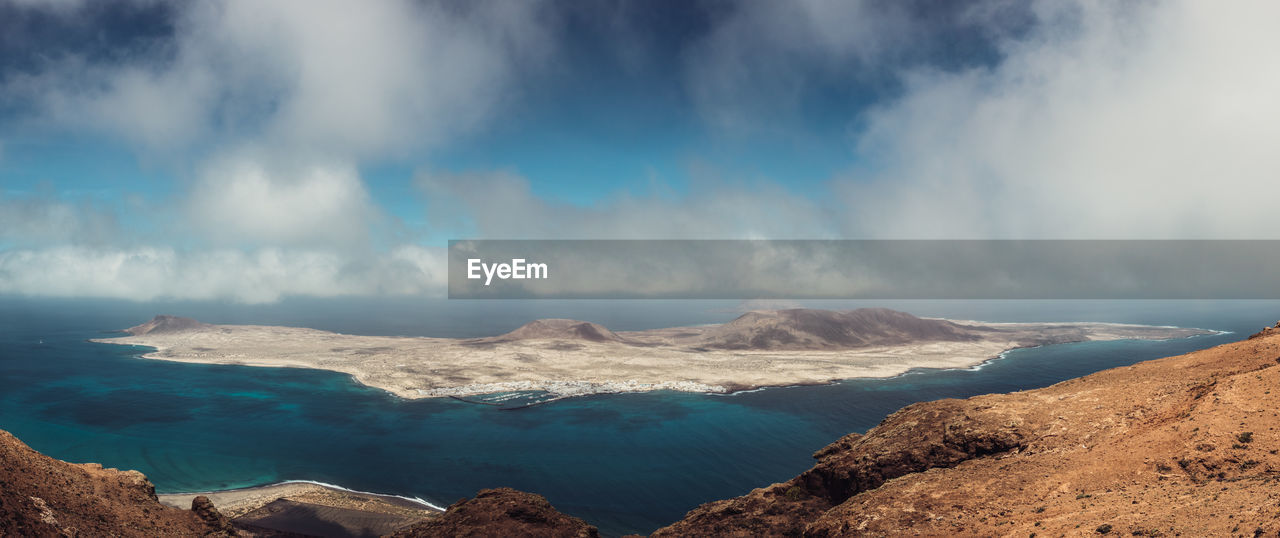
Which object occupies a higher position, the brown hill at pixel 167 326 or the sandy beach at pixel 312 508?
the brown hill at pixel 167 326

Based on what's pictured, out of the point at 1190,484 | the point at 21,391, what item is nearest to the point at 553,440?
the point at 1190,484

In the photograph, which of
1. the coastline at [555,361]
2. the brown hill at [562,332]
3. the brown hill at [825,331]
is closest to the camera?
the coastline at [555,361]

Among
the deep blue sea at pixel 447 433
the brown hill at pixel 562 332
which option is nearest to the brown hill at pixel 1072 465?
the deep blue sea at pixel 447 433

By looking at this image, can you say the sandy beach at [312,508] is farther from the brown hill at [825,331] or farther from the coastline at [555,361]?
the brown hill at [825,331]

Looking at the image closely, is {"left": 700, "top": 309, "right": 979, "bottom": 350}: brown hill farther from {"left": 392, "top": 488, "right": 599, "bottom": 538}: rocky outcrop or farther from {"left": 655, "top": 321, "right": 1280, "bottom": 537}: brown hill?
{"left": 392, "top": 488, "right": 599, "bottom": 538}: rocky outcrop

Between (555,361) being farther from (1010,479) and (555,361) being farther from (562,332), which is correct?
(1010,479)

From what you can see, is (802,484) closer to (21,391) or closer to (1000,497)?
(1000,497)

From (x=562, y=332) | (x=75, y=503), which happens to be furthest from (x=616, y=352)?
(x=75, y=503)
